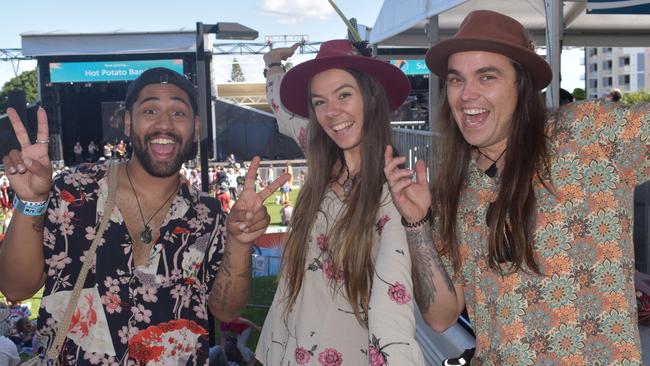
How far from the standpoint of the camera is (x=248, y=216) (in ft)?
6.84

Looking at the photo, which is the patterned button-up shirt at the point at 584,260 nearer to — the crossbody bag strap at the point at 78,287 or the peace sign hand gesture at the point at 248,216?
the peace sign hand gesture at the point at 248,216

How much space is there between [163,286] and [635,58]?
10884 centimetres

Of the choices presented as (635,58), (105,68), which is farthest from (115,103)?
(635,58)

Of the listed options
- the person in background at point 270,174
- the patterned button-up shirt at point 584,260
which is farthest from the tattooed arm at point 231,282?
the person in background at point 270,174

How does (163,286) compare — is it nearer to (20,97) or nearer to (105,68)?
(20,97)

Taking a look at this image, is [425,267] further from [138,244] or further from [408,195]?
[138,244]

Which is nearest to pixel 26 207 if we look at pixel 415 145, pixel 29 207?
pixel 29 207

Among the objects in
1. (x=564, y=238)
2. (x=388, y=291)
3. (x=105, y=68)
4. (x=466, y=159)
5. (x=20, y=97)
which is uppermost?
(x=105, y=68)

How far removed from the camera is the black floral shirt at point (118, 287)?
2059 millimetres

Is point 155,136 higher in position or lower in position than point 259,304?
higher

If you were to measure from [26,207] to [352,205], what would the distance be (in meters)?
1.08

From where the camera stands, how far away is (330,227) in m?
1.99

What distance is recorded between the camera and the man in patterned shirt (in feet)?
5.43

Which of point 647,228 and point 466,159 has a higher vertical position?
point 466,159
